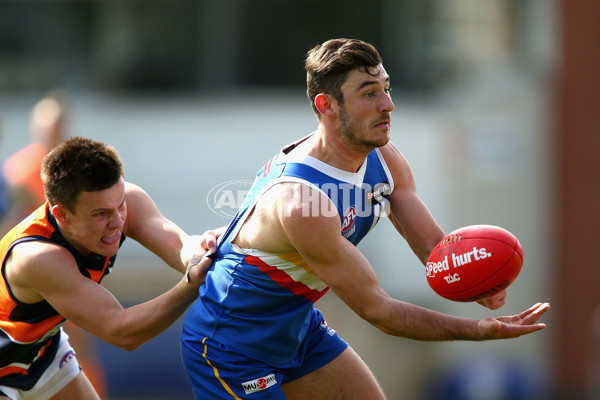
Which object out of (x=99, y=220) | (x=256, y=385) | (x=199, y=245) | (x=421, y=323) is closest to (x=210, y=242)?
(x=199, y=245)

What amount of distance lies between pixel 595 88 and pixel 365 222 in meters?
9.33

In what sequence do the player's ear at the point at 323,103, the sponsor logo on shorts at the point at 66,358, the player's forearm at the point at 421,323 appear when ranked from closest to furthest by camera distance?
the player's forearm at the point at 421,323, the player's ear at the point at 323,103, the sponsor logo on shorts at the point at 66,358

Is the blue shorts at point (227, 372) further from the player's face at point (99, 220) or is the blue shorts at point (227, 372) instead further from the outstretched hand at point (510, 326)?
the outstretched hand at point (510, 326)

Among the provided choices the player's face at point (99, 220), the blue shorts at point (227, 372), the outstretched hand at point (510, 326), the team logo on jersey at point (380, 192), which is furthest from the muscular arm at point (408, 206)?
the player's face at point (99, 220)

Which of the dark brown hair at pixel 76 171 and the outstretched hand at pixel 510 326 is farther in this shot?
the dark brown hair at pixel 76 171

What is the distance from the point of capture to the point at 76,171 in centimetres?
461

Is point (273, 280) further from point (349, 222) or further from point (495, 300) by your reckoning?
point (495, 300)

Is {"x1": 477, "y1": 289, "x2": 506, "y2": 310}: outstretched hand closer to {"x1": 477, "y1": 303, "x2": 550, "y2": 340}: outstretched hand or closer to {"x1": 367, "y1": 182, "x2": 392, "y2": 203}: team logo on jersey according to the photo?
{"x1": 477, "y1": 303, "x2": 550, "y2": 340}: outstretched hand

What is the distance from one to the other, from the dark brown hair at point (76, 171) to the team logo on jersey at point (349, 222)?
4.09 ft

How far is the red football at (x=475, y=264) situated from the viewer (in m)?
4.46


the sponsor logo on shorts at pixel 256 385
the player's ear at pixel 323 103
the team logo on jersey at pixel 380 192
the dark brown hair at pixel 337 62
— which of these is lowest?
the sponsor logo on shorts at pixel 256 385

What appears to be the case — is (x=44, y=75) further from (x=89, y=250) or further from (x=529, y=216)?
(x=89, y=250)

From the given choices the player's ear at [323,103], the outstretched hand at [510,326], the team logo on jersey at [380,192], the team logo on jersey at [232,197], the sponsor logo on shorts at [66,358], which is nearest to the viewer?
the outstretched hand at [510,326]

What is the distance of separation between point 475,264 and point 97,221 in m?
2.01
